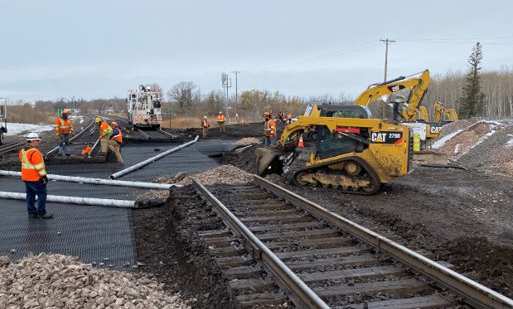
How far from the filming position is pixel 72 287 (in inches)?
196

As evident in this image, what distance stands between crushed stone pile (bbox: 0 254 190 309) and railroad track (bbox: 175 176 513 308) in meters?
0.85

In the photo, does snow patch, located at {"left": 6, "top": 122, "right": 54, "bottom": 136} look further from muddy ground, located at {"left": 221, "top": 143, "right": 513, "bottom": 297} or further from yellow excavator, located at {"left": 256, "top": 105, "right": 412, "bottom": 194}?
muddy ground, located at {"left": 221, "top": 143, "right": 513, "bottom": 297}

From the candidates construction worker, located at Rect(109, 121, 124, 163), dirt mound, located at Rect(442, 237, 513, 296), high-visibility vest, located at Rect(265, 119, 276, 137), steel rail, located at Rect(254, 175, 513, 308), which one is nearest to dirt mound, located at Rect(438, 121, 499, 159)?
high-visibility vest, located at Rect(265, 119, 276, 137)

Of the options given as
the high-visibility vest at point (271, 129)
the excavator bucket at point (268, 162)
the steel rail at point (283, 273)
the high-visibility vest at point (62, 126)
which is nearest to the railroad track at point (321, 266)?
the steel rail at point (283, 273)

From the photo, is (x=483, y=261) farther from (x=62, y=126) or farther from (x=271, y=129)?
(x=62, y=126)

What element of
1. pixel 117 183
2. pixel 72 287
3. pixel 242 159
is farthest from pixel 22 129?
pixel 72 287

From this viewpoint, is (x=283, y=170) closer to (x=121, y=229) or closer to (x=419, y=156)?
(x=121, y=229)

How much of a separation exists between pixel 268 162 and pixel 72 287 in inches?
296

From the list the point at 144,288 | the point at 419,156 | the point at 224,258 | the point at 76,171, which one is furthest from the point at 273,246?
the point at 419,156

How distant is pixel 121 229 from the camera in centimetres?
767

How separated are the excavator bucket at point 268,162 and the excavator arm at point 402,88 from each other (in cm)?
343

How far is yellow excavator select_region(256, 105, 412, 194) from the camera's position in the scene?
34.0ft

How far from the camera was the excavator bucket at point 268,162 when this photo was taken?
39.7ft

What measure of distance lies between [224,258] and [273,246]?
2.64 ft
